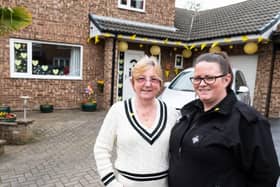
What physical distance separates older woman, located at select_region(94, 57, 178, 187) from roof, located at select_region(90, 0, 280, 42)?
21.9ft

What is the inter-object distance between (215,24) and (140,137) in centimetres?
986

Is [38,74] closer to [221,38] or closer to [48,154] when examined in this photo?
[48,154]

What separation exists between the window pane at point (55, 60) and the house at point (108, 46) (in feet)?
0.11

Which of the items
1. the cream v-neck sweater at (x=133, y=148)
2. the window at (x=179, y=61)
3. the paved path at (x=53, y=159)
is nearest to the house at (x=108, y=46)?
the window at (x=179, y=61)

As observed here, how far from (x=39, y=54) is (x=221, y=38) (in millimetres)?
6829

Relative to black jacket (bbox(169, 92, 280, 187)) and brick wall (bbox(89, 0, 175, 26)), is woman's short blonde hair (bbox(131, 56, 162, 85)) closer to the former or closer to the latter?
black jacket (bbox(169, 92, 280, 187))

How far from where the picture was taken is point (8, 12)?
4051 millimetres

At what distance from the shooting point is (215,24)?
9984mm

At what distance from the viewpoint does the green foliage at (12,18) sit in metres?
4.05

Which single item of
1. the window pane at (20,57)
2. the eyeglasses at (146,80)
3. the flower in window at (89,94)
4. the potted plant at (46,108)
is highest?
the window pane at (20,57)

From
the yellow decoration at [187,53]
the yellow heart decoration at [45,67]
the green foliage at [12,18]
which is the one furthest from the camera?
the yellow decoration at [187,53]

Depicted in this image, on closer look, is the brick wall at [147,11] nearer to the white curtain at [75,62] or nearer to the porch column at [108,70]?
the porch column at [108,70]

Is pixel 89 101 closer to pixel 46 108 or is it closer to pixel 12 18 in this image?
pixel 46 108

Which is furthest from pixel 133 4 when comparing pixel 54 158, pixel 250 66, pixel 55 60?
pixel 54 158
